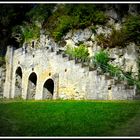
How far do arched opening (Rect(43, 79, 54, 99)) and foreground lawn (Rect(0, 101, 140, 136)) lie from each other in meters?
10.0

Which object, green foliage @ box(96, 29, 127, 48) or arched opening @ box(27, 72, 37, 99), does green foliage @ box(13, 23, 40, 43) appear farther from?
green foliage @ box(96, 29, 127, 48)

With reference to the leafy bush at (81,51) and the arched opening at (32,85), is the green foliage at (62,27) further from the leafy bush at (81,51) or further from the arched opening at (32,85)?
the arched opening at (32,85)

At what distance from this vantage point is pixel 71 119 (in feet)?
66.1

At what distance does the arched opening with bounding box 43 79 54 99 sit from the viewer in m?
34.5

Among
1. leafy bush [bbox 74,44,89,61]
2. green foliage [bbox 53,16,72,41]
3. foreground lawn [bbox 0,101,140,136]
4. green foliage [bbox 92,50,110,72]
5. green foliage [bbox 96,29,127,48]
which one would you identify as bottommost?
foreground lawn [bbox 0,101,140,136]

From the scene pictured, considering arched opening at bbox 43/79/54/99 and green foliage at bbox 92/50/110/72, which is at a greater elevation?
green foliage at bbox 92/50/110/72

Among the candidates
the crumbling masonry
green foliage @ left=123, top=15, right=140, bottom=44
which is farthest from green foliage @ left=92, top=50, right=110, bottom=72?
the crumbling masonry

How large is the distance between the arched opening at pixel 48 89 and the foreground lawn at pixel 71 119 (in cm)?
1002

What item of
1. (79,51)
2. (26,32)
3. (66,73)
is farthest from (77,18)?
(66,73)

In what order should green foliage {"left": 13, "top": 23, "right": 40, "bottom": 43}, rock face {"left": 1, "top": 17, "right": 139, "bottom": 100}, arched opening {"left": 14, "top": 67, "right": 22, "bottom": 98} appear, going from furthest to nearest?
green foliage {"left": 13, "top": 23, "right": 40, "bottom": 43} → arched opening {"left": 14, "top": 67, "right": 22, "bottom": 98} → rock face {"left": 1, "top": 17, "right": 139, "bottom": 100}

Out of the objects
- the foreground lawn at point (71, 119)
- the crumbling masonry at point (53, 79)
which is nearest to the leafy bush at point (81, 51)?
the crumbling masonry at point (53, 79)

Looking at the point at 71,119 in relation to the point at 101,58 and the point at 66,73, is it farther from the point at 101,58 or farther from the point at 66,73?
the point at 101,58

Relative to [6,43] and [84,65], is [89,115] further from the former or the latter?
[6,43]

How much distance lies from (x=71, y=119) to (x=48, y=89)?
14704mm
